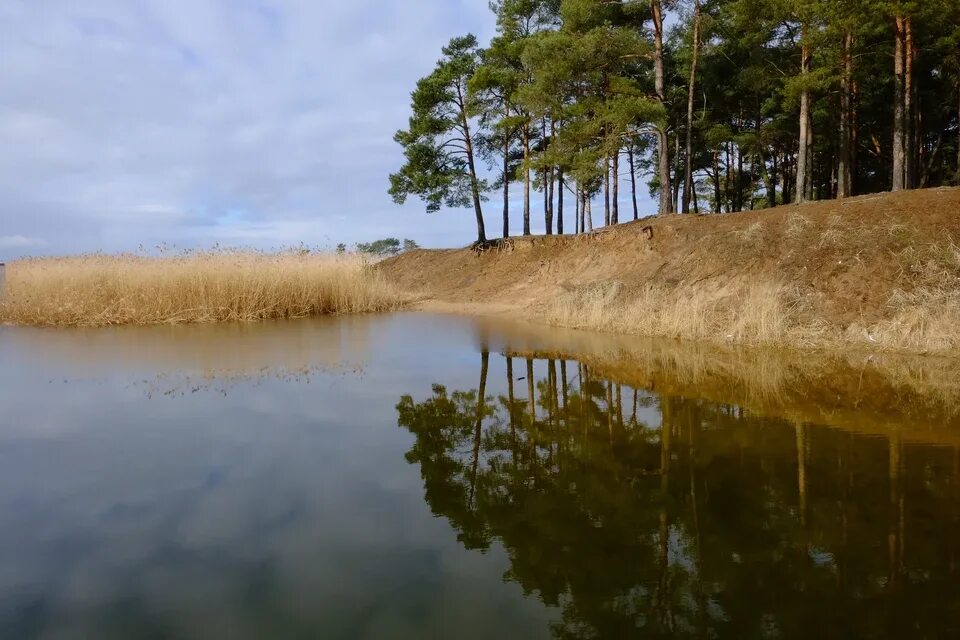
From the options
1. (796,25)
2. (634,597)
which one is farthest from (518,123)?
Answer: (634,597)

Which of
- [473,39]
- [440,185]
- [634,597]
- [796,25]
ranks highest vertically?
[473,39]

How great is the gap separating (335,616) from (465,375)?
5509 millimetres

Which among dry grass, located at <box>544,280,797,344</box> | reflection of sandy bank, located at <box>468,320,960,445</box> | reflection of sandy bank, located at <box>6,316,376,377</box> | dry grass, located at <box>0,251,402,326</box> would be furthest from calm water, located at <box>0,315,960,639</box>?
dry grass, located at <box>0,251,402,326</box>

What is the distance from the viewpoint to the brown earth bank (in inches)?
410

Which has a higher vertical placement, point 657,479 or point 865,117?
point 865,117

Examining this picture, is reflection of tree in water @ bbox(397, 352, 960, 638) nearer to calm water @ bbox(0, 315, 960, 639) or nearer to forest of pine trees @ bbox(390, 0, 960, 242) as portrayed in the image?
calm water @ bbox(0, 315, 960, 639)

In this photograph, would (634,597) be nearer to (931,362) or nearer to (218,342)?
(931,362)

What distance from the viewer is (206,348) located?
1013cm

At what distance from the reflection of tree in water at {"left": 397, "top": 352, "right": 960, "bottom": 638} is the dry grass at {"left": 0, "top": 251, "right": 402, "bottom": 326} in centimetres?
1115

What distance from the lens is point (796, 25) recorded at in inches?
787

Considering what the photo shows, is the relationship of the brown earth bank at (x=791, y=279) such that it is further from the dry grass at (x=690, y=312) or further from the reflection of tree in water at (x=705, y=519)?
the reflection of tree in water at (x=705, y=519)

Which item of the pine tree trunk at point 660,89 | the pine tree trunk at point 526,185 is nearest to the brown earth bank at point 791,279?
the pine tree trunk at point 660,89

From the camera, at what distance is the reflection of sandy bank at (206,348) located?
27.7 ft

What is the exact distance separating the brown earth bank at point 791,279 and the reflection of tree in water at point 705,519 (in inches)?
235
